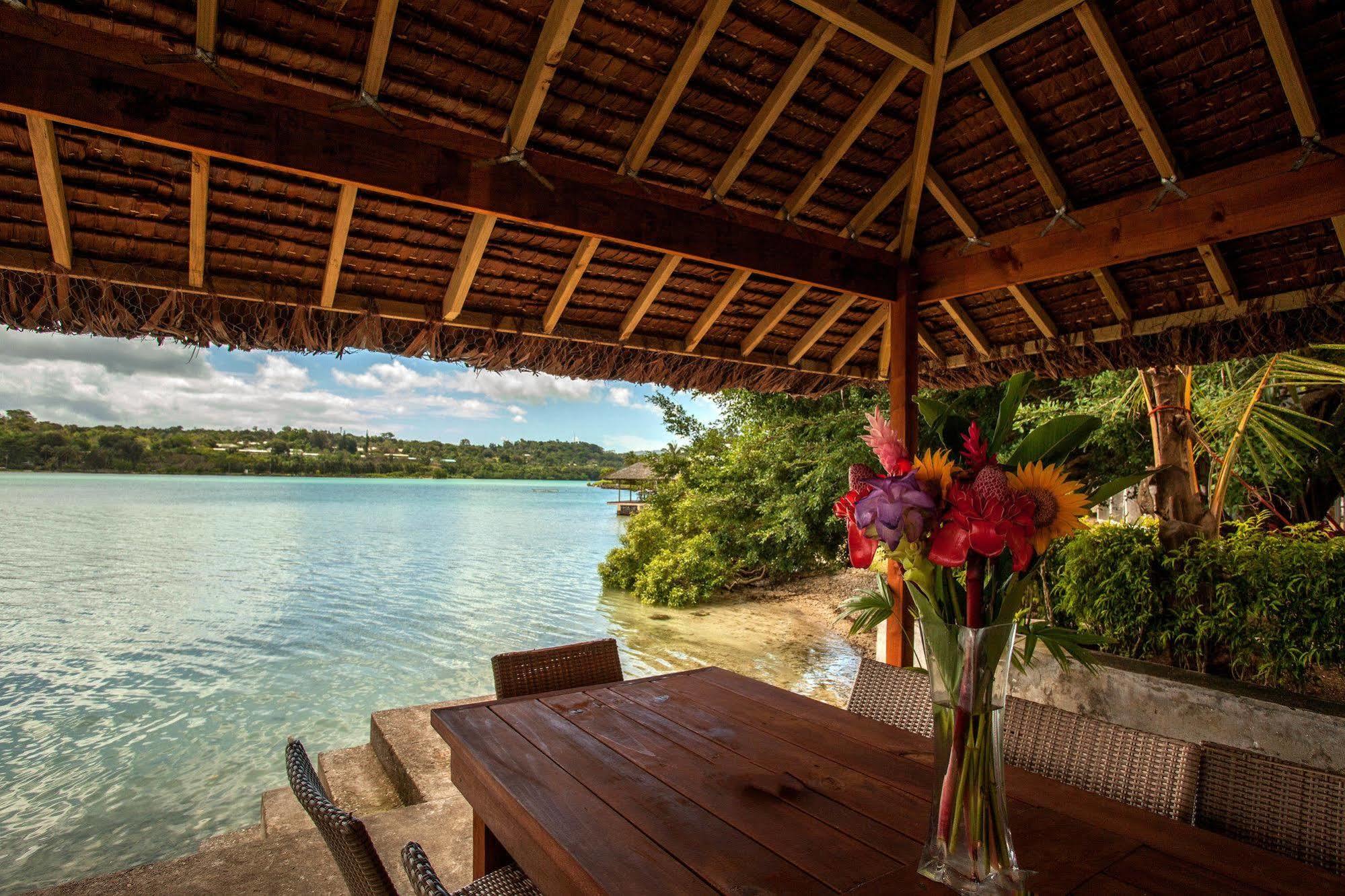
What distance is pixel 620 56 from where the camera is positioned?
2.41m

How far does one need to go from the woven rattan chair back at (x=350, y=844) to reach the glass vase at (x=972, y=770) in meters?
0.72

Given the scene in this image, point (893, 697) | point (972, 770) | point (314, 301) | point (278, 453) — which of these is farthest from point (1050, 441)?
point (278, 453)

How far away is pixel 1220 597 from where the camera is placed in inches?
126

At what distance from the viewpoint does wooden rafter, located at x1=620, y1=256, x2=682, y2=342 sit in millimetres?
3287

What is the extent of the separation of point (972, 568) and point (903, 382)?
2.57 metres

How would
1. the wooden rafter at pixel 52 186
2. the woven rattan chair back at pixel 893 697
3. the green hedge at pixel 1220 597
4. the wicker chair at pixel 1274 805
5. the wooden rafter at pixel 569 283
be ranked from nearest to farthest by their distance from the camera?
the wicker chair at pixel 1274 805 < the woven rattan chair back at pixel 893 697 < the wooden rafter at pixel 52 186 < the green hedge at pixel 1220 597 < the wooden rafter at pixel 569 283

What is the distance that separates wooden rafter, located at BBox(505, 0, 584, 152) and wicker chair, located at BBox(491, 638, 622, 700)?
1.73 metres

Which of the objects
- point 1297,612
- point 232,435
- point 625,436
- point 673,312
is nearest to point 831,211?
point 673,312

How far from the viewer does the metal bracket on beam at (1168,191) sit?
256 centimetres

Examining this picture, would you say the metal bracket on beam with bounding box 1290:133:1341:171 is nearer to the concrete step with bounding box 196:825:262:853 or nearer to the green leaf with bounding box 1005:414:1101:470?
the green leaf with bounding box 1005:414:1101:470

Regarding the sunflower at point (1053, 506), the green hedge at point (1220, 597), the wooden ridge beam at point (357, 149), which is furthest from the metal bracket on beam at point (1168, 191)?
the sunflower at point (1053, 506)

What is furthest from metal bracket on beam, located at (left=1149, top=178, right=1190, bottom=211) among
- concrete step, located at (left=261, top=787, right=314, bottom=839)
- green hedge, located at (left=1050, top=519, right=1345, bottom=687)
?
concrete step, located at (left=261, top=787, right=314, bottom=839)

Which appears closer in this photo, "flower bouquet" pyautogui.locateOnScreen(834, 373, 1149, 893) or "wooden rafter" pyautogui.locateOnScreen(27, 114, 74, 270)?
"flower bouquet" pyautogui.locateOnScreen(834, 373, 1149, 893)

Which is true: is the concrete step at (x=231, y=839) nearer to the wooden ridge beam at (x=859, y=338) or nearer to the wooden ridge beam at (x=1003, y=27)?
the wooden ridge beam at (x=859, y=338)
